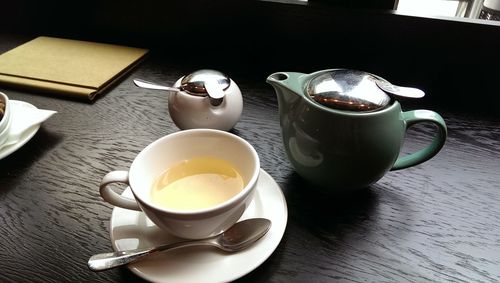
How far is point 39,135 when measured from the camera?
0.64m

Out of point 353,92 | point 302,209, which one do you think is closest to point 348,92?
point 353,92

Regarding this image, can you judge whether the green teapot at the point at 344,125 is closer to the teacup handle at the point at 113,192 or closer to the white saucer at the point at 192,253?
the white saucer at the point at 192,253

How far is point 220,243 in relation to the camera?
16.9 inches

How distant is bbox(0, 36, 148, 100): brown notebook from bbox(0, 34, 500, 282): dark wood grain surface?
62 millimetres

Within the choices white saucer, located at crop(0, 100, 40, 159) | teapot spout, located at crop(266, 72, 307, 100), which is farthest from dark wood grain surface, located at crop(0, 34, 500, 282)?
teapot spout, located at crop(266, 72, 307, 100)

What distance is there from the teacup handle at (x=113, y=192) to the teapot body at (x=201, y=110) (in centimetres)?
19

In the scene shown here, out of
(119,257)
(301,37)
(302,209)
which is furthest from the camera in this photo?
(301,37)

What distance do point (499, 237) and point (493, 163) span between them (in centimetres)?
16

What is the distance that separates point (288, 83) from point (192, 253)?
239 millimetres

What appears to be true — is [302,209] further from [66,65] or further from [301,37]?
[66,65]

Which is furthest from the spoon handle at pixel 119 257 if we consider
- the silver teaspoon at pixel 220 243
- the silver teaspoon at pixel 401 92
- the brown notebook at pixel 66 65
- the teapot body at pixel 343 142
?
the brown notebook at pixel 66 65

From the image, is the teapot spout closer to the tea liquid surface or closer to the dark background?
the tea liquid surface

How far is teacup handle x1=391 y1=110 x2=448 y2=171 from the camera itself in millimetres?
462

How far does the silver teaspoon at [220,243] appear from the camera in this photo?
40 cm
